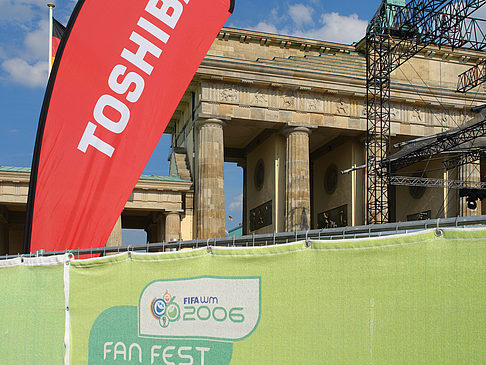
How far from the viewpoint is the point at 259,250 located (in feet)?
16.9

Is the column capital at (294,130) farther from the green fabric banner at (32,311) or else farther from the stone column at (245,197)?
the green fabric banner at (32,311)

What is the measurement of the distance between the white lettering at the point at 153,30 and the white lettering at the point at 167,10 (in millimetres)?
139

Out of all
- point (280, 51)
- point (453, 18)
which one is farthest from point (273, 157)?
point (453, 18)

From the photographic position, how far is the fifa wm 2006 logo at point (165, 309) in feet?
18.4

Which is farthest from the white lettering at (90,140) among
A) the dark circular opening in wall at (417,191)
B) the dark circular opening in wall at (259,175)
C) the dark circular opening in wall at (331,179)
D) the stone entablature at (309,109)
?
the dark circular opening in wall at (417,191)

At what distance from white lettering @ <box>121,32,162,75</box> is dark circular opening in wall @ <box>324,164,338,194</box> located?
3602 cm

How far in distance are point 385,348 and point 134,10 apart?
594cm

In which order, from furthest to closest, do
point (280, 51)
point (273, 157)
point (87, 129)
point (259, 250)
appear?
point (280, 51) < point (273, 157) < point (87, 129) < point (259, 250)

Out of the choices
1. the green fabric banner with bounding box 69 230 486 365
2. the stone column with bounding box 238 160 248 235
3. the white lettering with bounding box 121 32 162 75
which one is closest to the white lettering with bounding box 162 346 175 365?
the green fabric banner with bounding box 69 230 486 365

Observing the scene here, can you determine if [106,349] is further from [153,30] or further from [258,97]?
[258,97]

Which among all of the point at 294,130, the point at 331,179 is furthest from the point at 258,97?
the point at 331,179

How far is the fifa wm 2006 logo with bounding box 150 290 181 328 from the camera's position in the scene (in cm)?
562

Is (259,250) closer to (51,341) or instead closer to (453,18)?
(51,341)

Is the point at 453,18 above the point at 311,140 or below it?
above
